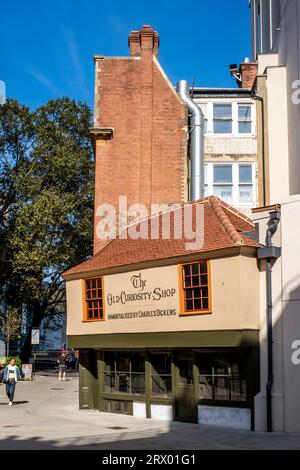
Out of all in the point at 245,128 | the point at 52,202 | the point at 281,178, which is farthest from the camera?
the point at 52,202

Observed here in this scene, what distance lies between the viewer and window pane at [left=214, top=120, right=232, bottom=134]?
29.2 meters

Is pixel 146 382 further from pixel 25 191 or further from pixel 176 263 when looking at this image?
pixel 25 191

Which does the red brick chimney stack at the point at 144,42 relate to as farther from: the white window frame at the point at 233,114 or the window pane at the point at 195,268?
the window pane at the point at 195,268

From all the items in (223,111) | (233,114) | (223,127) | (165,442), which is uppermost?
(223,111)

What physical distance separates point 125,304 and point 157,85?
1181 cm

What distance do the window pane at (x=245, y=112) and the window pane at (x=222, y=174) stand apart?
2385 mm

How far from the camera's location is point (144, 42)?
29484mm

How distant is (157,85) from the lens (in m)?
29.0

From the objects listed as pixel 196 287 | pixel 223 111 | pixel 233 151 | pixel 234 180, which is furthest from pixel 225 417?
pixel 223 111

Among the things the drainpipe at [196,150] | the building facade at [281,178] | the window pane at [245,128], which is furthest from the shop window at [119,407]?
the window pane at [245,128]

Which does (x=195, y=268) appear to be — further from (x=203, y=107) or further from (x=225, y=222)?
(x=203, y=107)

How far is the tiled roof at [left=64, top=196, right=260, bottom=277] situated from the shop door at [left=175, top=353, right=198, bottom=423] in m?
3.25

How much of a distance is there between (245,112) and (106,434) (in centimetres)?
1730
